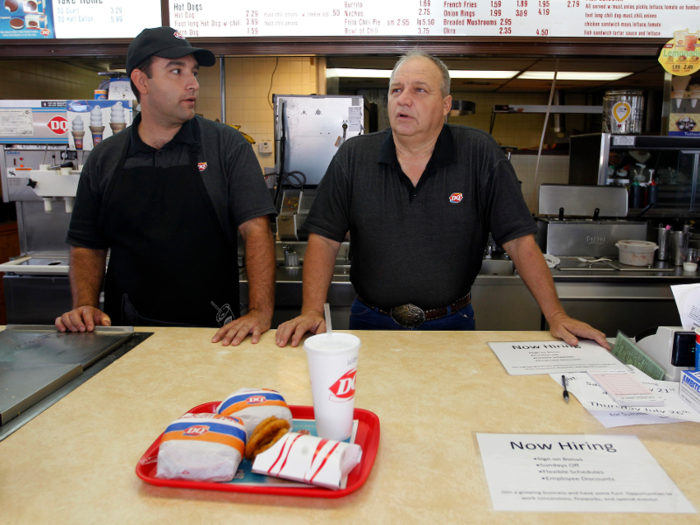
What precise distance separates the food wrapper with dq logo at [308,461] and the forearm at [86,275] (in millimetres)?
1396

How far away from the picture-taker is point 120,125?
250 centimetres

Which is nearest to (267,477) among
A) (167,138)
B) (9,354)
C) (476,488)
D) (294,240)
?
(476,488)

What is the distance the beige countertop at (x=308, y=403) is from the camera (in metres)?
0.72

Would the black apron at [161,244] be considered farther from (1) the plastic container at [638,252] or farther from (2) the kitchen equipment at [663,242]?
(2) the kitchen equipment at [663,242]

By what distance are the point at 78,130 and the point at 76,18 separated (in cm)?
82

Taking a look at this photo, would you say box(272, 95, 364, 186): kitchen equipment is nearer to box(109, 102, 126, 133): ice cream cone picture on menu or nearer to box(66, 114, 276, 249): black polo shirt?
box(109, 102, 126, 133): ice cream cone picture on menu

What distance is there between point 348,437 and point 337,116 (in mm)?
2786

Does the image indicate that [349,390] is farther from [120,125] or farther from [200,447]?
[120,125]

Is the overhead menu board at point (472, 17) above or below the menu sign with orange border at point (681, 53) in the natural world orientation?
above

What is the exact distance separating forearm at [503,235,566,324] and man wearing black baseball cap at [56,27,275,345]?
882 mm

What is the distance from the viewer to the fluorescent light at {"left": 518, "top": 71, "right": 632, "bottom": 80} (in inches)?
242

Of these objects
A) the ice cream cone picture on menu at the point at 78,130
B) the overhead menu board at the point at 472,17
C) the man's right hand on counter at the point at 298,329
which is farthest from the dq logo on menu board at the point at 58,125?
the man's right hand on counter at the point at 298,329

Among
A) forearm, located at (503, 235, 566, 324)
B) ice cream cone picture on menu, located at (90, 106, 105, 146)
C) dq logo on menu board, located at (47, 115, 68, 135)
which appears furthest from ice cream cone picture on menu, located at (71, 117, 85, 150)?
forearm, located at (503, 235, 566, 324)

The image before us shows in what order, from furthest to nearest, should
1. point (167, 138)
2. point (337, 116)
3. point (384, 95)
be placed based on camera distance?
point (384, 95) < point (337, 116) < point (167, 138)
